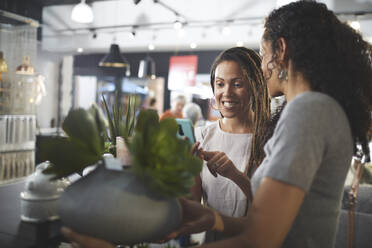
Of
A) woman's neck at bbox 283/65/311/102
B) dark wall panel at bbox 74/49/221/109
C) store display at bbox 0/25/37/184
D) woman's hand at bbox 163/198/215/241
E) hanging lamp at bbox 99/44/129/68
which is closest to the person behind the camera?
woman's hand at bbox 163/198/215/241

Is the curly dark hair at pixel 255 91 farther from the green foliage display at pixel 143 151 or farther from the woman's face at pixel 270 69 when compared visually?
the green foliage display at pixel 143 151

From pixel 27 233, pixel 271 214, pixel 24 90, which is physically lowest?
pixel 27 233

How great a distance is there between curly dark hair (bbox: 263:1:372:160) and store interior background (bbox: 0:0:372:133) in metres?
5.27

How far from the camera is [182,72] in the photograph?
831 centimetres

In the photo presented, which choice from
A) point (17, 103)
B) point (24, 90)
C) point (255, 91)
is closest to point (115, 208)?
point (255, 91)

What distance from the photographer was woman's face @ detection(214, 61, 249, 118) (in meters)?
1.49

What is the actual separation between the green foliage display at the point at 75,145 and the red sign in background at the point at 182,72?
291 inches

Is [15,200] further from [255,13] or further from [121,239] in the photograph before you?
[255,13]

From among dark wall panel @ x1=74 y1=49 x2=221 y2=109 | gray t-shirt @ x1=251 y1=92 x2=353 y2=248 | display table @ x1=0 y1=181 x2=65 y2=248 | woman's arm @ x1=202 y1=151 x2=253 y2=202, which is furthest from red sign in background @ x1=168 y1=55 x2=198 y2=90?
gray t-shirt @ x1=251 y1=92 x2=353 y2=248

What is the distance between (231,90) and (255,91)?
109mm

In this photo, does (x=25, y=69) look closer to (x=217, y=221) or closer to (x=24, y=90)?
(x=24, y=90)

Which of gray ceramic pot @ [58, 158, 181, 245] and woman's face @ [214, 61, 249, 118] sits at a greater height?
woman's face @ [214, 61, 249, 118]

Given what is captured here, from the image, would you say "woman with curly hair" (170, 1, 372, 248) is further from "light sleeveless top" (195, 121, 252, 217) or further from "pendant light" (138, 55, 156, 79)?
A: "pendant light" (138, 55, 156, 79)

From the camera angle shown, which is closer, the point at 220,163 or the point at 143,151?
the point at 143,151
